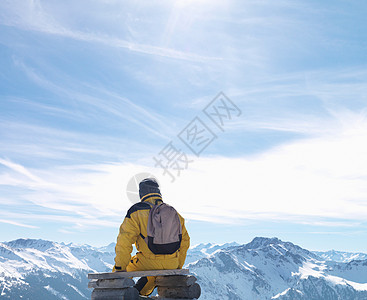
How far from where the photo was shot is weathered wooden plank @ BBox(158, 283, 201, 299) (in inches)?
313

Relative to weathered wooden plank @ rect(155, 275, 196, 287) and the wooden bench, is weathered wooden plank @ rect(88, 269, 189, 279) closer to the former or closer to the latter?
the wooden bench

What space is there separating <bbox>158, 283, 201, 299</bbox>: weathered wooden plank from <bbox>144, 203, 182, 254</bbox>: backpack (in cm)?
86

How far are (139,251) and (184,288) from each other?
4.10 feet

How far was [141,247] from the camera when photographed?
803 centimetres

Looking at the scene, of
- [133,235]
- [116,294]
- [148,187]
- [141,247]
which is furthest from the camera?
[148,187]

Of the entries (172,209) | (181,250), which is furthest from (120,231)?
(181,250)

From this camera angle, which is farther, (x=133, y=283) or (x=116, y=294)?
(x=133, y=283)

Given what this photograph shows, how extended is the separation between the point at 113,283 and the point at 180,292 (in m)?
1.61

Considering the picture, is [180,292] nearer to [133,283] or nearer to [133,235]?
[133,283]

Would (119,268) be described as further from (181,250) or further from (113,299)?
(181,250)

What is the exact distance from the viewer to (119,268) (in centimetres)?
759

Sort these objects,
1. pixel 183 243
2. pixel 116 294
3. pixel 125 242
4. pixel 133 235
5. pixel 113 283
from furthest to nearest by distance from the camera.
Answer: pixel 183 243 → pixel 133 235 → pixel 125 242 → pixel 113 283 → pixel 116 294

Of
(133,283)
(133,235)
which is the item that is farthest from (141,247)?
(133,283)

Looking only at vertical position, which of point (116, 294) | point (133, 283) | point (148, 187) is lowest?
point (116, 294)
